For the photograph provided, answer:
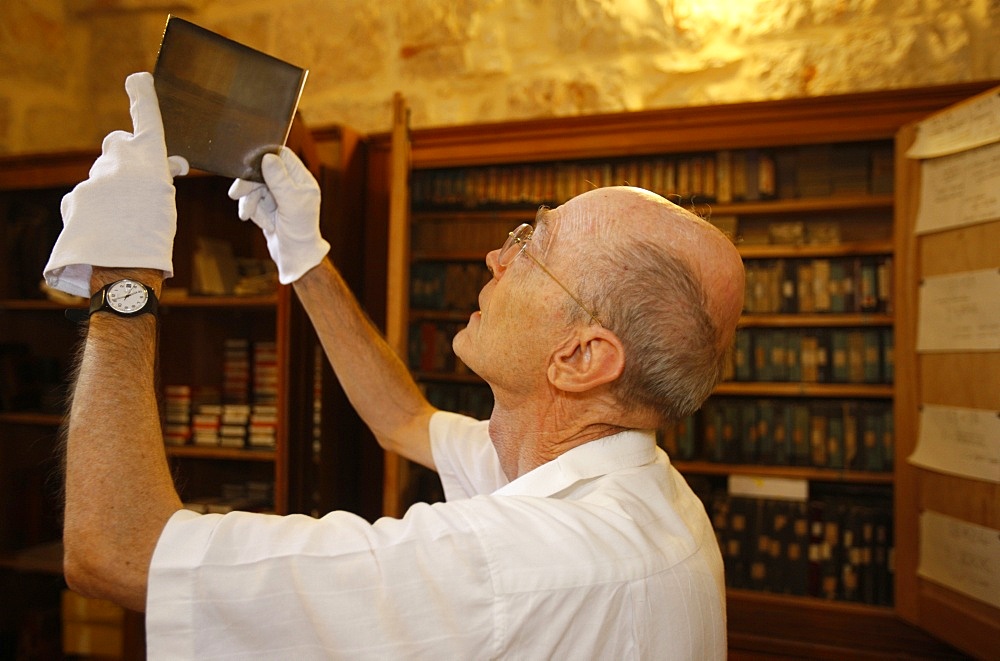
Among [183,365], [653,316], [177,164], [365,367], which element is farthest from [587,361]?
[183,365]

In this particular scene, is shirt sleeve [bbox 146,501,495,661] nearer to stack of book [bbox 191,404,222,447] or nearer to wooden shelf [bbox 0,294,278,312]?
wooden shelf [bbox 0,294,278,312]

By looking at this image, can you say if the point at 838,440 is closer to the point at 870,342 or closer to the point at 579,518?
the point at 870,342

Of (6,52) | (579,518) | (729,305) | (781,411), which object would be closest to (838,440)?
(781,411)

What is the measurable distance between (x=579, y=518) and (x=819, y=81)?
2.19 metres

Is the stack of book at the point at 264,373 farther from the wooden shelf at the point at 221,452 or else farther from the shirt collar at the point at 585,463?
the shirt collar at the point at 585,463

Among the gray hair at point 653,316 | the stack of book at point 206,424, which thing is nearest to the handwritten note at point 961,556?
the gray hair at point 653,316

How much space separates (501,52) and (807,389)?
1.68 meters

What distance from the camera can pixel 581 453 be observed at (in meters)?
1.01

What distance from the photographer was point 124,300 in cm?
85

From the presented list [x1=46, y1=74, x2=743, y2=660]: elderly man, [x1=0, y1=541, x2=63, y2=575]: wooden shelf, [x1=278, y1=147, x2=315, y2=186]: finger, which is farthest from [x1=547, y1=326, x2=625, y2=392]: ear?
[x1=0, y1=541, x2=63, y2=575]: wooden shelf

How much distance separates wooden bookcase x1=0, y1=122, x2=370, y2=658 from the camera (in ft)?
8.03

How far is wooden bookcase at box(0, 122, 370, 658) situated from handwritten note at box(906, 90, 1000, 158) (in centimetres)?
177

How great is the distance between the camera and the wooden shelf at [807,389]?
233 centimetres

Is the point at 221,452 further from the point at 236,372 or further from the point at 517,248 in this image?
the point at 517,248
